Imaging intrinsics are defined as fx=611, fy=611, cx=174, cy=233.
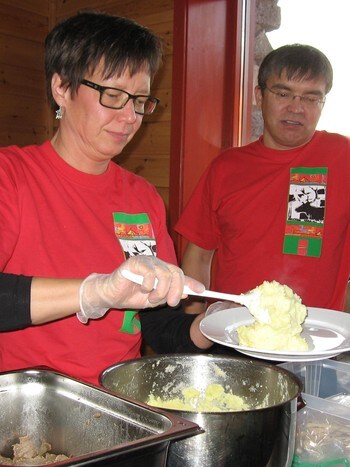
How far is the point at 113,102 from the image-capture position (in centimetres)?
140

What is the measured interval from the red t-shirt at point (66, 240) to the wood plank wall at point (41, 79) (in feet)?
5.77

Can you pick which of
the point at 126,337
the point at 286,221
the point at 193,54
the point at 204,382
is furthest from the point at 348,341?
the point at 193,54

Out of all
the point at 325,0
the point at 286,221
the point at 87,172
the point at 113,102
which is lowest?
the point at 286,221

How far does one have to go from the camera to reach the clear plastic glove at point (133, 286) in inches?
41.8

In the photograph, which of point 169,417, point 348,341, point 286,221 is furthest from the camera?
point 286,221

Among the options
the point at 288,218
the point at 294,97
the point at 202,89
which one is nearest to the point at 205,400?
the point at 288,218

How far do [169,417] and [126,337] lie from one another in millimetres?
616

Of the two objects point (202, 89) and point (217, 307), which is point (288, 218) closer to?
point (217, 307)

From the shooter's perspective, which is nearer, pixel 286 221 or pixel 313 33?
pixel 286 221

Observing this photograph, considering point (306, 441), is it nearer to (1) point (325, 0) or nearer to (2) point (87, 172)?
(2) point (87, 172)

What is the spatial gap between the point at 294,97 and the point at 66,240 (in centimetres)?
121

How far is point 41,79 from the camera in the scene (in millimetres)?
3748

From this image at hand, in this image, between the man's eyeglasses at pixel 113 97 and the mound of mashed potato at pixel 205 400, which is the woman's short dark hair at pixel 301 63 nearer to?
the man's eyeglasses at pixel 113 97

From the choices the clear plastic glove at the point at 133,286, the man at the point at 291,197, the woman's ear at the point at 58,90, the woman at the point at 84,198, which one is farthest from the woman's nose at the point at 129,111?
the man at the point at 291,197
